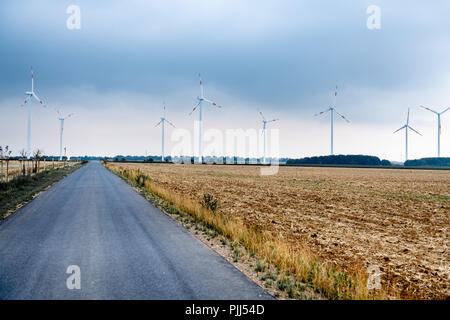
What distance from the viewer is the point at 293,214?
15.4 metres

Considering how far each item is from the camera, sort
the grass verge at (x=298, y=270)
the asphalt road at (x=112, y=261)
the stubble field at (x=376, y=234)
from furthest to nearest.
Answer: the stubble field at (x=376, y=234) < the grass verge at (x=298, y=270) < the asphalt road at (x=112, y=261)

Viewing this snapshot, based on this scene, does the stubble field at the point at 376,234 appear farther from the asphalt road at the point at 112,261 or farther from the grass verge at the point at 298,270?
the asphalt road at the point at 112,261

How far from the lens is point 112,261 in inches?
292

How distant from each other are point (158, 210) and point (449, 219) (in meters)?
16.0

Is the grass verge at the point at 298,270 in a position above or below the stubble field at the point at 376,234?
above

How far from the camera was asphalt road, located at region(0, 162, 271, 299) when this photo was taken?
18.5ft

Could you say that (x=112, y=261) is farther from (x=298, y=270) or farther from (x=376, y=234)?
(x=376, y=234)

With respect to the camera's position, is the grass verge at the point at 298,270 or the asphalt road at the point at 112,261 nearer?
the asphalt road at the point at 112,261

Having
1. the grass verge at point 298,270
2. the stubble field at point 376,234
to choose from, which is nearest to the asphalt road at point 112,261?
the grass verge at point 298,270

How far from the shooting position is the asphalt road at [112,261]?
564 cm

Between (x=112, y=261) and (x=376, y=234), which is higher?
(x=112, y=261)

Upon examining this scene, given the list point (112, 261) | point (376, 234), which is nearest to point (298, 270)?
point (112, 261)

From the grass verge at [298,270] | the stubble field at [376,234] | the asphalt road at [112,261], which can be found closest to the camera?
the asphalt road at [112,261]
